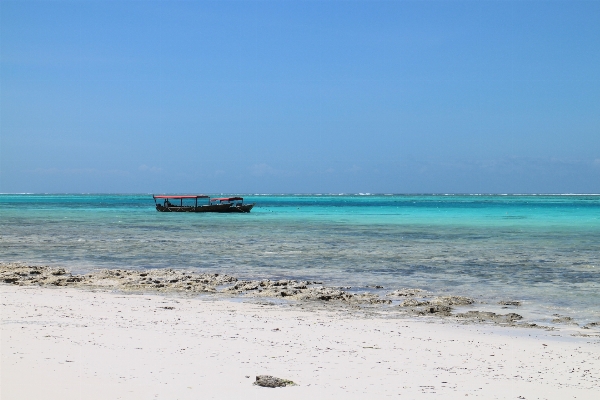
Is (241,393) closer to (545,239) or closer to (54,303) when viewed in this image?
(54,303)

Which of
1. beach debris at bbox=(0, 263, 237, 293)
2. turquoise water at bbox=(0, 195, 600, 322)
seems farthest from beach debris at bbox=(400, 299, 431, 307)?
beach debris at bbox=(0, 263, 237, 293)

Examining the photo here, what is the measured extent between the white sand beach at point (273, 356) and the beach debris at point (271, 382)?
11cm

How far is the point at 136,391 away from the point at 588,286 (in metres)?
13.0

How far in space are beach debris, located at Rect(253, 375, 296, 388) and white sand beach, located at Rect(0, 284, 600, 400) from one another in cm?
11

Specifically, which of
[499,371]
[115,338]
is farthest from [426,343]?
[115,338]

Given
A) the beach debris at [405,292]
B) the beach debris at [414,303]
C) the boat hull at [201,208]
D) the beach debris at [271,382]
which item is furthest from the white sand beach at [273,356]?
the boat hull at [201,208]

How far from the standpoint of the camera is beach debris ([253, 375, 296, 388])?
6.45 m

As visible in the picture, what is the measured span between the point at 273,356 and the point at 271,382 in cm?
125

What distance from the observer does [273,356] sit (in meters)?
7.74

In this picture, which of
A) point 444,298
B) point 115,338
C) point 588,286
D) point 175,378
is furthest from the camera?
point 588,286

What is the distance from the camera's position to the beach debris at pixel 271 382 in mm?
6449

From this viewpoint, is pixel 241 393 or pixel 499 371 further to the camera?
pixel 499 371

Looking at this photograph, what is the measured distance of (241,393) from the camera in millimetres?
6227

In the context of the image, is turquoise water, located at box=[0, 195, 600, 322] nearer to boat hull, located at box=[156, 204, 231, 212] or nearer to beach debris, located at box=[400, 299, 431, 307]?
beach debris, located at box=[400, 299, 431, 307]
